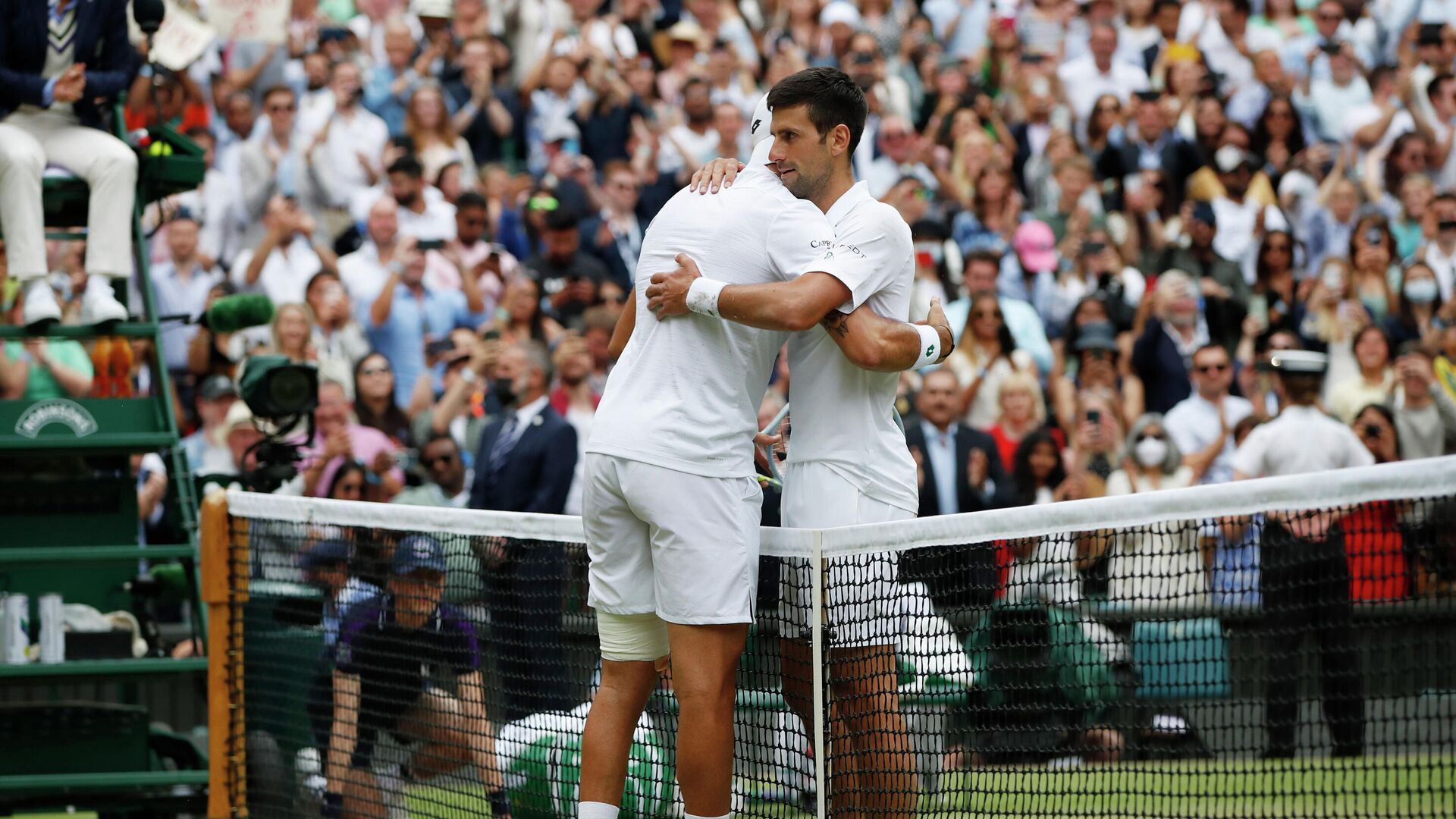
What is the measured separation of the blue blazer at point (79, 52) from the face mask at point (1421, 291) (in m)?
9.02

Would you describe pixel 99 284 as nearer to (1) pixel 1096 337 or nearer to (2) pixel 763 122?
(2) pixel 763 122

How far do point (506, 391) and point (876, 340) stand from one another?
618cm

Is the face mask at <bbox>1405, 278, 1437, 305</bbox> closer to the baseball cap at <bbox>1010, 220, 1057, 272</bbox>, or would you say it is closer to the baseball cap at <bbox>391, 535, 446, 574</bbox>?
the baseball cap at <bbox>1010, 220, 1057, 272</bbox>

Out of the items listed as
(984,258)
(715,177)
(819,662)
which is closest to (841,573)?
(819,662)

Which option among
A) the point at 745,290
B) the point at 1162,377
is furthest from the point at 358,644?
the point at 1162,377

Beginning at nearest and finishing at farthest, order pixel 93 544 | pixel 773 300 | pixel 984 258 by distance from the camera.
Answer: pixel 773 300 < pixel 93 544 < pixel 984 258

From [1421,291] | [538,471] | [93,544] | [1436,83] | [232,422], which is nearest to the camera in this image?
[93,544]

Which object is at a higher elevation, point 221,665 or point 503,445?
point 503,445

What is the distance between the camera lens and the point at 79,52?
893cm

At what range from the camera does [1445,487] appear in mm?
4035

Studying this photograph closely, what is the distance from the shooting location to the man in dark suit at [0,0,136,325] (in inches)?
338

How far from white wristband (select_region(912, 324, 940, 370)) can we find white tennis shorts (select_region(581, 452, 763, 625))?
61cm

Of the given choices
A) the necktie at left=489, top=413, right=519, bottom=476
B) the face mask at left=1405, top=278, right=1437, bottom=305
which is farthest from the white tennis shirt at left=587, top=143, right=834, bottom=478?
the face mask at left=1405, top=278, right=1437, bottom=305

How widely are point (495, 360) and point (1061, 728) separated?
22.3 feet
